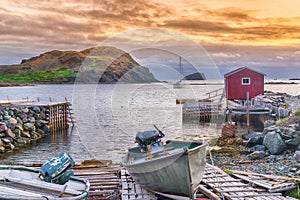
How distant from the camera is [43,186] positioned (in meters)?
9.14

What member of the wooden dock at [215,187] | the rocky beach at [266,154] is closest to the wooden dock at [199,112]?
the rocky beach at [266,154]

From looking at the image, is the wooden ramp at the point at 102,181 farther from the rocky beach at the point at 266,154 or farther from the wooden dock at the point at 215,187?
the rocky beach at the point at 266,154

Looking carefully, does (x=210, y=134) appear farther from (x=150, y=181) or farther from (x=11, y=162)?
(x=150, y=181)

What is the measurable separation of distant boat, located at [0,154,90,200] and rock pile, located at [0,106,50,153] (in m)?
16.7

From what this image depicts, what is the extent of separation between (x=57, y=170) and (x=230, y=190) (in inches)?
191

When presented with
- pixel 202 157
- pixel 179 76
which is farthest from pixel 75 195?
pixel 179 76

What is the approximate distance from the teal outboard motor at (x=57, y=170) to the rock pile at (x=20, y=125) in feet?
56.2

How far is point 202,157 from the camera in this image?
10.1 meters

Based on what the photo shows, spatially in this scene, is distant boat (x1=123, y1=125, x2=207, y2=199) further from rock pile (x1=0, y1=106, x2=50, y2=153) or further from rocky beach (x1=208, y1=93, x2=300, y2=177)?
rock pile (x1=0, y1=106, x2=50, y2=153)

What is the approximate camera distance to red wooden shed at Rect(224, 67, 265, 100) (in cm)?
3981

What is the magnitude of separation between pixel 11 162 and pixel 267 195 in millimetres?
17012

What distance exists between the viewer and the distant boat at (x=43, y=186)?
8524mm

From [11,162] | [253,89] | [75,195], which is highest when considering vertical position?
[253,89]

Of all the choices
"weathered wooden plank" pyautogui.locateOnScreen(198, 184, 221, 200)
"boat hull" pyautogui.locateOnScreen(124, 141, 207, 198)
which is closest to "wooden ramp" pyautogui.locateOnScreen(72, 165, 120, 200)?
"boat hull" pyautogui.locateOnScreen(124, 141, 207, 198)
